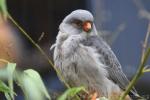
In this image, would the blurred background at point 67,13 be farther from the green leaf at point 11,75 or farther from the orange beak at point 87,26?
the green leaf at point 11,75

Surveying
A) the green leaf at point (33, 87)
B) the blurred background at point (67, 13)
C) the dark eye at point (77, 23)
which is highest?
the green leaf at point (33, 87)

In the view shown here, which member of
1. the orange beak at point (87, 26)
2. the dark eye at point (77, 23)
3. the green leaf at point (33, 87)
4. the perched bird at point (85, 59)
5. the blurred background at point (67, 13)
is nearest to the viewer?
the green leaf at point (33, 87)

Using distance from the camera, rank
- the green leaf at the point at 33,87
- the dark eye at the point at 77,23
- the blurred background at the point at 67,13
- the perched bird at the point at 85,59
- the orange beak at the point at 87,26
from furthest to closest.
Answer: the blurred background at the point at 67,13, the dark eye at the point at 77,23, the orange beak at the point at 87,26, the perched bird at the point at 85,59, the green leaf at the point at 33,87

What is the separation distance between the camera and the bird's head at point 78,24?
3160 millimetres

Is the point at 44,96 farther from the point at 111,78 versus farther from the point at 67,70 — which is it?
the point at 111,78

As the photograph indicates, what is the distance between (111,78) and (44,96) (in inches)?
65.0

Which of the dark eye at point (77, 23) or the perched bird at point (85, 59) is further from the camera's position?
the dark eye at point (77, 23)

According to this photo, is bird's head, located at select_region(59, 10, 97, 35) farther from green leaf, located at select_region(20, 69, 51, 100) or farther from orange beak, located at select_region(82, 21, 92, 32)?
green leaf, located at select_region(20, 69, 51, 100)

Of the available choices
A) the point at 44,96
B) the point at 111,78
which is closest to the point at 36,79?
the point at 44,96

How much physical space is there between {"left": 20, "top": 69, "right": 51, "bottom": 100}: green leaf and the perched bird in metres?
1.18

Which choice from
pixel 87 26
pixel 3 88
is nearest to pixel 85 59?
Result: pixel 87 26

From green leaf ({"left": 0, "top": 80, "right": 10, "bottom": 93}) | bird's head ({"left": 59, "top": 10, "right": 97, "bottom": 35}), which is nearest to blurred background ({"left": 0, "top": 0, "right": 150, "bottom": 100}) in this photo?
bird's head ({"left": 59, "top": 10, "right": 97, "bottom": 35})

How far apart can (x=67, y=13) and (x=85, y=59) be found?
2.84m

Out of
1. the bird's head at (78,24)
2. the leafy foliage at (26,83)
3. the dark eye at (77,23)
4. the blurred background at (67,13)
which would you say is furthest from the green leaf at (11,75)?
the blurred background at (67,13)
